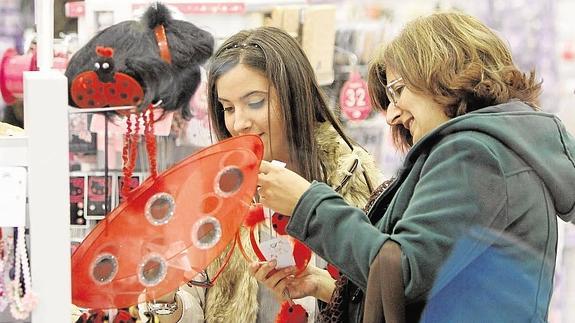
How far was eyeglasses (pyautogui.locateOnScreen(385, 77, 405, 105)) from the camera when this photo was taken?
1066 mm

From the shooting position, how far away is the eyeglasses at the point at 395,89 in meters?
1.07

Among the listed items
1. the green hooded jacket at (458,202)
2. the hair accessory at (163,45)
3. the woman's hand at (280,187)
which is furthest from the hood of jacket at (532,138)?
the hair accessory at (163,45)

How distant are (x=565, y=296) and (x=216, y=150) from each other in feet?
3.55

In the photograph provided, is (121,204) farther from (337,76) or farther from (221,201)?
(337,76)

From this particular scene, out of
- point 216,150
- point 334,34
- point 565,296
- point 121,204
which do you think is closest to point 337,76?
point 334,34

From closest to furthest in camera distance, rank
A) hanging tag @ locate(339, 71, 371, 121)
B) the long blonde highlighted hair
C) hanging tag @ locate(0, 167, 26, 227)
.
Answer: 1. hanging tag @ locate(0, 167, 26, 227)
2. the long blonde highlighted hair
3. hanging tag @ locate(339, 71, 371, 121)

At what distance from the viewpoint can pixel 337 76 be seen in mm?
1308

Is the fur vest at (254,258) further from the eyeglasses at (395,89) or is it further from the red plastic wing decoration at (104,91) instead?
the red plastic wing decoration at (104,91)

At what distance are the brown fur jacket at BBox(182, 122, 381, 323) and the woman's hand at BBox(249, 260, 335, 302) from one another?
0.7 inches

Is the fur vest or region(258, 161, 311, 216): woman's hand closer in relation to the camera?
region(258, 161, 311, 216): woman's hand

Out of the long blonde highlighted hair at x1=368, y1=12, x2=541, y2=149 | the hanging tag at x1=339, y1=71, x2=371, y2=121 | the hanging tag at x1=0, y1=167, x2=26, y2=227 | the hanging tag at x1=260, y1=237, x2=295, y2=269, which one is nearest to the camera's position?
the hanging tag at x1=0, y1=167, x2=26, y2=227

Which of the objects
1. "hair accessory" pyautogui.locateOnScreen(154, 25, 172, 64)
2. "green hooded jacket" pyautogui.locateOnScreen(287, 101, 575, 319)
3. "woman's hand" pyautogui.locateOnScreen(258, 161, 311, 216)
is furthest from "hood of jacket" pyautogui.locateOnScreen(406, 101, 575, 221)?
"hair accessory" pyautogui.locateOnScreen(154, 25, 172, 64)

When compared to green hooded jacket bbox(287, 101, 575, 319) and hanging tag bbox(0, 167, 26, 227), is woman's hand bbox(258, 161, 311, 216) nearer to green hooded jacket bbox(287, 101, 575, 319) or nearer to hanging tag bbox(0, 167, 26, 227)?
green hooded jacket bbox(287, 101, 575, 319)

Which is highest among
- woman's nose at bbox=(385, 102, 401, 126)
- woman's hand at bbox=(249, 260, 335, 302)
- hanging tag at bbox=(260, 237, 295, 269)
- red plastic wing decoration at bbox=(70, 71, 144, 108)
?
red plastic wing decoration at bbox=(70, 71, 144, 108)
